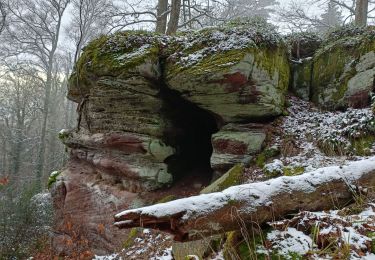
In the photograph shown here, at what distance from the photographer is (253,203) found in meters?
2.56

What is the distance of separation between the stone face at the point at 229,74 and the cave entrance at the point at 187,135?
0.72m

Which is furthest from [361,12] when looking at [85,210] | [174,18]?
[85,210]

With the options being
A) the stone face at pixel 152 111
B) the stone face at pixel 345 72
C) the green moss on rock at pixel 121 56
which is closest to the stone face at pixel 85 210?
the stone face at pixel 152 111

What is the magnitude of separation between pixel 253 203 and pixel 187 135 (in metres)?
6.79

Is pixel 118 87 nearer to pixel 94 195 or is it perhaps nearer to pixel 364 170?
pixel 94 195

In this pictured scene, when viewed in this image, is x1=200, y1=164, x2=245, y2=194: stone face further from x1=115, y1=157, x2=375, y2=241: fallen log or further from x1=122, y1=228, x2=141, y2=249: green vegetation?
x1=115, y1=157, x2=375, y2=241: fallen log

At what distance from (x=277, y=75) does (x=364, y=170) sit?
486cm

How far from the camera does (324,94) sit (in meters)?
7.96

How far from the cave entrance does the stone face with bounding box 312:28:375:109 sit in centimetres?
283

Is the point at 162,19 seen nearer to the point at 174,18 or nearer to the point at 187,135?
the point at 174,18

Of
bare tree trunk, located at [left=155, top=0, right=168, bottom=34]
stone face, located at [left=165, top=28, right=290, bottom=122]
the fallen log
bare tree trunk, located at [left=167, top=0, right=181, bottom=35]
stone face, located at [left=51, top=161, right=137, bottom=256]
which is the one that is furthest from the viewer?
bare tree trunk, located at [left=155, top=0, right=168, bottom=34]

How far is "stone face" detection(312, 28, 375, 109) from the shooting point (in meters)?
7.11

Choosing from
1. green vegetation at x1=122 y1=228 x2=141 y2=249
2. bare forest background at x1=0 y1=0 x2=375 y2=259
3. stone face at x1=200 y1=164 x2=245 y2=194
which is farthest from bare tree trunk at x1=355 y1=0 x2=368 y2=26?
green vegetation at x1=122 y1=228 x2=141 y2=249

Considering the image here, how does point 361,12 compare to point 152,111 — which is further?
point 361,12
